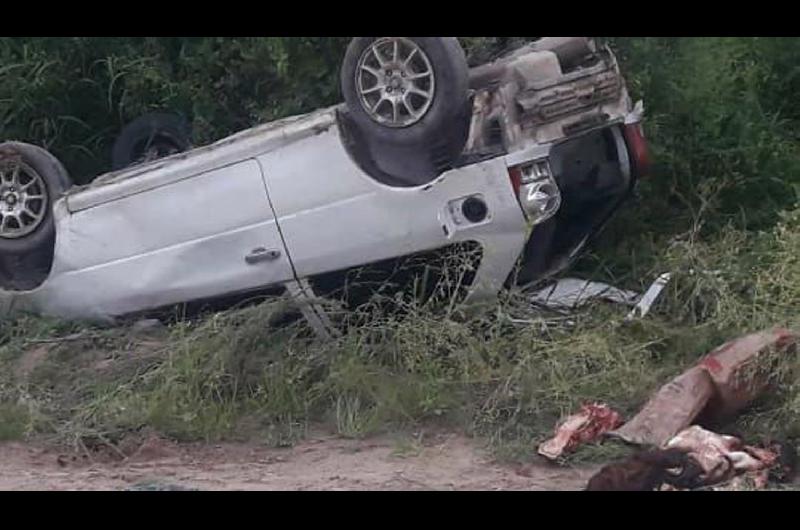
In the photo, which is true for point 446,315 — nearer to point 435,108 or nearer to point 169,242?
point 435,108

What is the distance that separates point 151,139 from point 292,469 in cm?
368

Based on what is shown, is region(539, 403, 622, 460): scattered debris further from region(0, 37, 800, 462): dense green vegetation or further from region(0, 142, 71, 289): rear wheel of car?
region(0, 142, 71, 289): rear wheel of car

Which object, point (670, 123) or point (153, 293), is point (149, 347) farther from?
point (670, 123)

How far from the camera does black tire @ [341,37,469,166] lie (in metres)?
8.11

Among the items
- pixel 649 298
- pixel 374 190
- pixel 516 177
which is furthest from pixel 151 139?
pixel 649 298

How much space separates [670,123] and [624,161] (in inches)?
46.4

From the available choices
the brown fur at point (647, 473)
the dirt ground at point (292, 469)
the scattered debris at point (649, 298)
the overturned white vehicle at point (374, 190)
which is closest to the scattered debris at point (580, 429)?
the dirt ground at point (292, 469)

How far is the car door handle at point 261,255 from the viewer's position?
849 centimetres

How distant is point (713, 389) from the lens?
7215mm

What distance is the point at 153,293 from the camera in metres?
8.77

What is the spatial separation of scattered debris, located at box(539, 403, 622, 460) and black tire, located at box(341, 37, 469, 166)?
1.70 metres

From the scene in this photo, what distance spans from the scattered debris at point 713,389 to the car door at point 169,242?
2310mm

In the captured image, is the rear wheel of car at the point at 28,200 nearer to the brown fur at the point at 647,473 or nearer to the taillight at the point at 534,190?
the taillight at the point at 534,190

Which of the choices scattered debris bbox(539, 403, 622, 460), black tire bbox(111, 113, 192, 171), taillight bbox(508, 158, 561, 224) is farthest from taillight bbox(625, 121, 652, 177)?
black tire bbox(111, 113, 192, 171)
